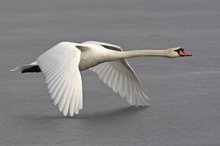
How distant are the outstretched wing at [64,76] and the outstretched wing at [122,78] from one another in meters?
0.91

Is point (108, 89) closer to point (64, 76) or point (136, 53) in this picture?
point (136, 53)

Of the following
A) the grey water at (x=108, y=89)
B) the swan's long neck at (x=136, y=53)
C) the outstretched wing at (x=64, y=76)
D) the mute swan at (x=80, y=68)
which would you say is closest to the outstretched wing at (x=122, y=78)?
the mute swan at (x=80, y=68)

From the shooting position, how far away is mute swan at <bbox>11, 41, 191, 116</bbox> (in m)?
7.86

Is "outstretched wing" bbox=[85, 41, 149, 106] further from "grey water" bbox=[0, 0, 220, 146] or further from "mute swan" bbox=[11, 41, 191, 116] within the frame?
"grey water" bbox=[0, 0, 220, 146]

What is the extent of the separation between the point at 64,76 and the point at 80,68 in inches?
34.8

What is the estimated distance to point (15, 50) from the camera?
1205cm

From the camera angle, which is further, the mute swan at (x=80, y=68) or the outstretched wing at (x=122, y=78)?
the outstretched wing at (x=122, y=78)

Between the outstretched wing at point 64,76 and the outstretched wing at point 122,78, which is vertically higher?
the outstretched wing at point 64,76

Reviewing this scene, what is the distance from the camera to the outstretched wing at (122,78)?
9371mm

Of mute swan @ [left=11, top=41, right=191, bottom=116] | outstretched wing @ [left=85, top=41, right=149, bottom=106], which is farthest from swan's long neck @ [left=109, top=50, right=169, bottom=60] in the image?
outstretched wing @ [left=85, top=41, right=149, bottom=106]

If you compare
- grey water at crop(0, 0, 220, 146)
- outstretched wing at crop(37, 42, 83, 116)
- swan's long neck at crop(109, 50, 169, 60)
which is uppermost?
outstretched wing at crop(37, 42, 83, 116)

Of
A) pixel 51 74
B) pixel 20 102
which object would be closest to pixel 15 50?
pixel 20 102

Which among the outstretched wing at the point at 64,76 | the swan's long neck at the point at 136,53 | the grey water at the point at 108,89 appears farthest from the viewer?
the swan's long neck at the point at 136,53

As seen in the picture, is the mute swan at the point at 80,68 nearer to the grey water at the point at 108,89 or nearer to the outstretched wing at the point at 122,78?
the outstretched wing at the point at 122,78
